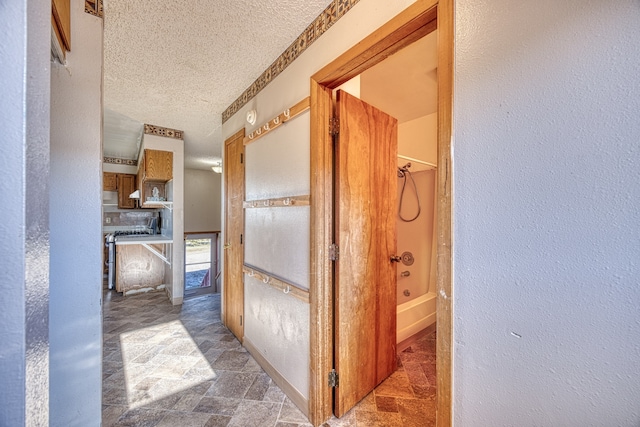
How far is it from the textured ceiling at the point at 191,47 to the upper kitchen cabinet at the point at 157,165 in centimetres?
75

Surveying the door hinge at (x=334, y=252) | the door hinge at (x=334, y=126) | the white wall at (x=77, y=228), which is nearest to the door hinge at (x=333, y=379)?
the door hinge at (x=334, y=252)

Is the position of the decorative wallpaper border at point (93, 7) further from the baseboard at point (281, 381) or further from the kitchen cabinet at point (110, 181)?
the kitchen cabinet at point (110, 181)

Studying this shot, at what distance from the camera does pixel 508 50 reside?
760 millimetres

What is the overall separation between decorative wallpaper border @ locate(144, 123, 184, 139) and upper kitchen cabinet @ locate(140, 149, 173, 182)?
0.24 meters

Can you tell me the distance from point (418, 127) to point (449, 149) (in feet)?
8.24

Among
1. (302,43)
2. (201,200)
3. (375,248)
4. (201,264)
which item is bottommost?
(201,264)

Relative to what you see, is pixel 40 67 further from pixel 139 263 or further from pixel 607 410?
pixel 139 263

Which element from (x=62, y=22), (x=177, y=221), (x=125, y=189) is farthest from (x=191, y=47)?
(x=125, y=189)

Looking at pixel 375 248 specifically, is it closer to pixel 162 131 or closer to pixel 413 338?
pixel 413 338

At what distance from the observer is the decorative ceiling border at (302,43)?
1384 mm

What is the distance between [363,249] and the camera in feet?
5.68

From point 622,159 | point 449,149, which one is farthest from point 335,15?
point 622,159

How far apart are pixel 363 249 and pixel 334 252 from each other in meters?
0.26

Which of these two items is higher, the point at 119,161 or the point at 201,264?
the point at 119,161
